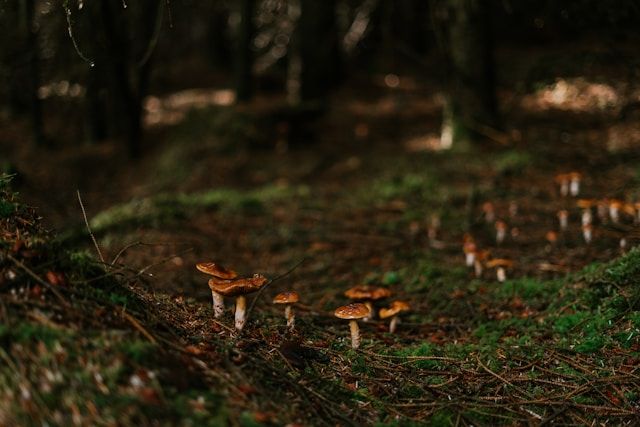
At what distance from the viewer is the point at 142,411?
9.29 feet

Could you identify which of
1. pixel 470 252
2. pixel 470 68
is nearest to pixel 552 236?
pixel 470 252

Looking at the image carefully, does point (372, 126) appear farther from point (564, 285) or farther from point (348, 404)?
point (348, 404)

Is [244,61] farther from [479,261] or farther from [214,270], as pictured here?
[214,270]

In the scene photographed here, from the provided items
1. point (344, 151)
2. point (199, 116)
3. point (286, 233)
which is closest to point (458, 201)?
point (286, 233)

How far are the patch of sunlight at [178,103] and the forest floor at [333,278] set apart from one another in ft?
8.71

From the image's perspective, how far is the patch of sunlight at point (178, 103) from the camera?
18.0 metres

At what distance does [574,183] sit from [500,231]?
7.55 feet

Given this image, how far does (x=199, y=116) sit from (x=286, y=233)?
7712 mm

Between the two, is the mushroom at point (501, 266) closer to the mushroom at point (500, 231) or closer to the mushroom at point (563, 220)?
the mushroom at point (500, 231)

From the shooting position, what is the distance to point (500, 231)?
26.5 ft

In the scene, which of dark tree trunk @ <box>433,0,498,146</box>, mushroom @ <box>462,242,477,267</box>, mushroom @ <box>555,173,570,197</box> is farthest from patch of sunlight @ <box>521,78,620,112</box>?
mushroom @ <box>462,242,477,267</box>

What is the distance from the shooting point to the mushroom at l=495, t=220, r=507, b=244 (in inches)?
313

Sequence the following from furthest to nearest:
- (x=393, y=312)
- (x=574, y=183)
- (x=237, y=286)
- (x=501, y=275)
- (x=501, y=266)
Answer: (x=574, y=183) → (x=501, y=266) → (x=501, y=275) → (x=393, y=312) → (x=237, y=286)

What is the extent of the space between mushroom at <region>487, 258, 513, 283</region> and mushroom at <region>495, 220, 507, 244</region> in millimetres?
843
